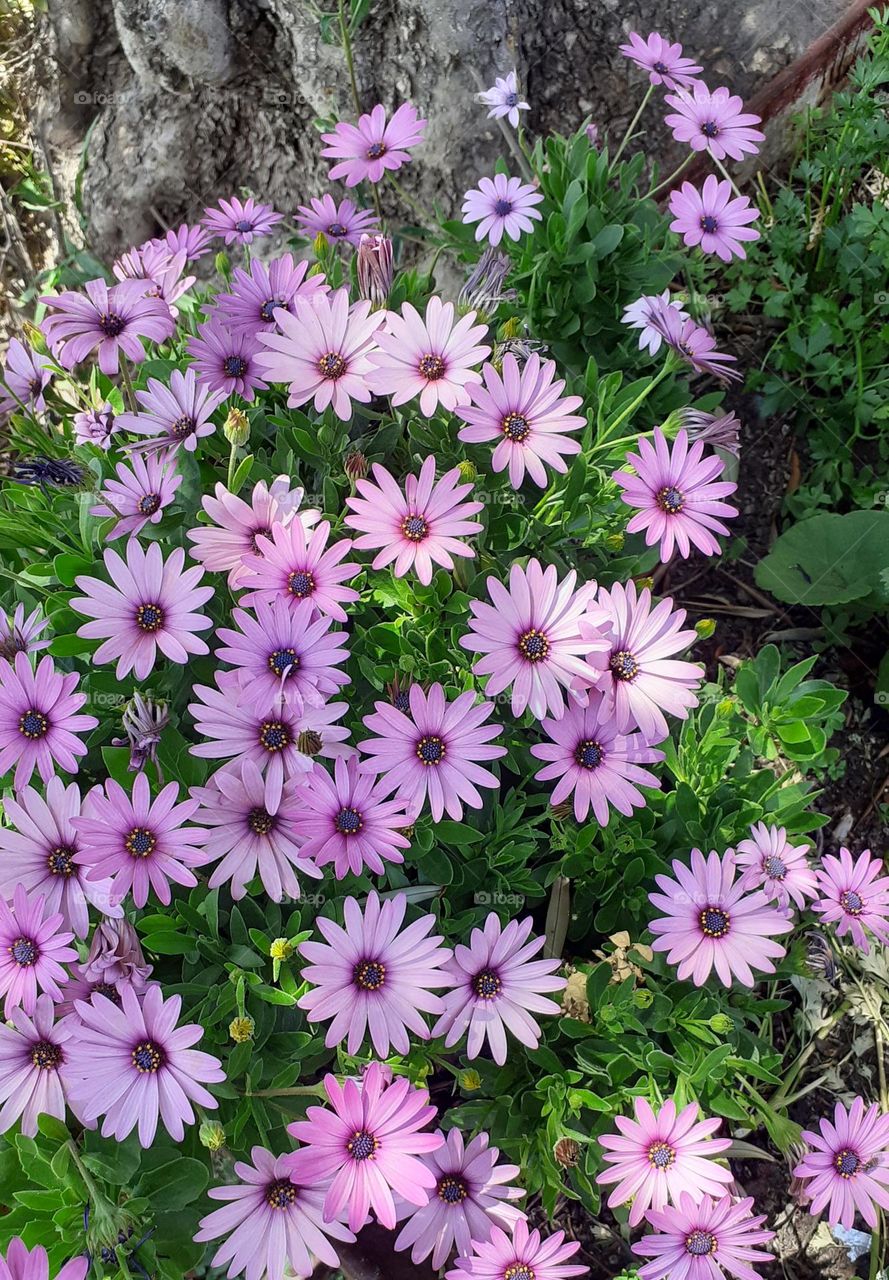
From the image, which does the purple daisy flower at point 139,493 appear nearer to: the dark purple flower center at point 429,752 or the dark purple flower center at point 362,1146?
the dark purple flower center at point 429,752

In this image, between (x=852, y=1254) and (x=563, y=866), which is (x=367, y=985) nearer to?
(x=563, y=866)

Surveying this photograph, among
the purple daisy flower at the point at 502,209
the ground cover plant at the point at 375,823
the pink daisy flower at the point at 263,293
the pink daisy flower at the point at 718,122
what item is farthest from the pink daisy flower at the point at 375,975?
the pink daisy flower at the point at 718,122

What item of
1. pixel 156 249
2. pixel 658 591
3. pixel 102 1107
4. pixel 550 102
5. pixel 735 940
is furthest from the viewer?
pixel 550 102

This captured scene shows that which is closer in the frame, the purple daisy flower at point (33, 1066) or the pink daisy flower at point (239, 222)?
the purple daisy flower at point (33, 1066)

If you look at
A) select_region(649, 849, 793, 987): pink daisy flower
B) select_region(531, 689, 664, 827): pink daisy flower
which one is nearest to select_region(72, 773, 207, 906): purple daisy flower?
select_region(531, 689, 664, 827): pink daisy flower

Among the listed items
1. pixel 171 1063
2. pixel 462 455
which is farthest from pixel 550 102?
pixel 171 1063

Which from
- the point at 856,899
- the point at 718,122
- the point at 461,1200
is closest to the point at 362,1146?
the point at 461,1200

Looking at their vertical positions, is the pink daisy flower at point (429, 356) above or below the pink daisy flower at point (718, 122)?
below

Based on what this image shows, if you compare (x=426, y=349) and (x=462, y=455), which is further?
(x=462, y=455)
